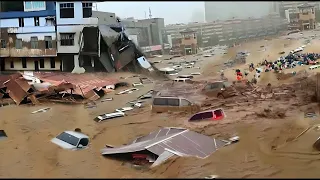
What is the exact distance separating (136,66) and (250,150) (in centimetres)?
273

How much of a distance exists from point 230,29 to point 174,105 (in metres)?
1.24

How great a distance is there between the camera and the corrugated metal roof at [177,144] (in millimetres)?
3371

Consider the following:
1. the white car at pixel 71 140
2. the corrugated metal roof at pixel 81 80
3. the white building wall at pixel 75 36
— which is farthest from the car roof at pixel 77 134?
the white building wall at pixel 75 36

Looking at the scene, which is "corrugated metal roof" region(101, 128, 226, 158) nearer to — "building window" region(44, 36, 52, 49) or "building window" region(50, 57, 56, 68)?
"building window" region(50, 57, 56, 68)

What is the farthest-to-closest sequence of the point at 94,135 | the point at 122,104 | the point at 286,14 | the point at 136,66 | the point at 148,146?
the point at 136,66 → the point at 122,104 → the point at 286,14 → the point at 94,135 → the point at 148,146

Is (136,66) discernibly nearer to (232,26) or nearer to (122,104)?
(122,104)

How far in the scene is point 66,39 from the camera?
6160 millimetres

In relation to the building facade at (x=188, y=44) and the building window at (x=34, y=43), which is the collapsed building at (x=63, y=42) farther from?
the building facade at (x=188, y=44)

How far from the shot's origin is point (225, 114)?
4547 mm

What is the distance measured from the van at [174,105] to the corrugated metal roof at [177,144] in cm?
96

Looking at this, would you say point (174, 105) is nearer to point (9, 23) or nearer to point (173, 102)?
point (173, 102)

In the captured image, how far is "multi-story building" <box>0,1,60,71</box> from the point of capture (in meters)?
6.28

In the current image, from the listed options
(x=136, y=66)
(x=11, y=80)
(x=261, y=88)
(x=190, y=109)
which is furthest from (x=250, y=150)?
(x=11, y=80)

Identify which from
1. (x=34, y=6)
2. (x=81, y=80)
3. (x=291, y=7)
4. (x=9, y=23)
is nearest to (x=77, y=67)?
(x=81, y=80)
